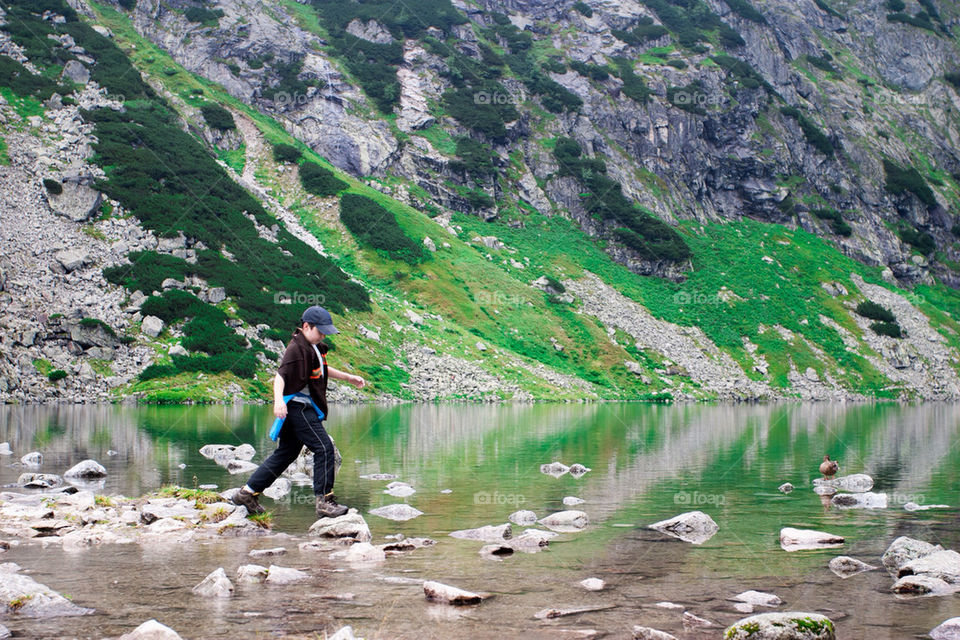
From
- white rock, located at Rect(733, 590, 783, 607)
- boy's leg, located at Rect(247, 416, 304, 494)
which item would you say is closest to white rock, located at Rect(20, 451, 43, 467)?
boy's leg, located at Rect(247, 416, 304, 494)

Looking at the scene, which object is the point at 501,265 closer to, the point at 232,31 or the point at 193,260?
the point at 193,260

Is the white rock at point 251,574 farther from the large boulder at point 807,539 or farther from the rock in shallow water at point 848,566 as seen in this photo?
the large boulder at point 807,539

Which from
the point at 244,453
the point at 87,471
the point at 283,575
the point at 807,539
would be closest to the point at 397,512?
the point at 283,575

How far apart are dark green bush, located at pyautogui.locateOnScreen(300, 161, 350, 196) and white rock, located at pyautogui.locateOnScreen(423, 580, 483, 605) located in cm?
7994

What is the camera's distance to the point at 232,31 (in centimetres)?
10525

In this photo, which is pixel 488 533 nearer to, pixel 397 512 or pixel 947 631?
pixel 397 512

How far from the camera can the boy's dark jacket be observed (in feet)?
34.3

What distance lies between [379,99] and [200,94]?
24.4 meters

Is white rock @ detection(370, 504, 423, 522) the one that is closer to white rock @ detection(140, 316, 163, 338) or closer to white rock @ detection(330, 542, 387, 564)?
white rock @ detection(330, 542, 387, 564)

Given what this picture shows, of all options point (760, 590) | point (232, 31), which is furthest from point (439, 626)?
point (232, 31)

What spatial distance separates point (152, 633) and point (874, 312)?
10407 centimetres

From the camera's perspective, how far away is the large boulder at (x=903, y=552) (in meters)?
8.75

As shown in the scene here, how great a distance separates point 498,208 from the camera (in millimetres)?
98875

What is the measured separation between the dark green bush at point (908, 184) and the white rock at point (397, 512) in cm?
13241
